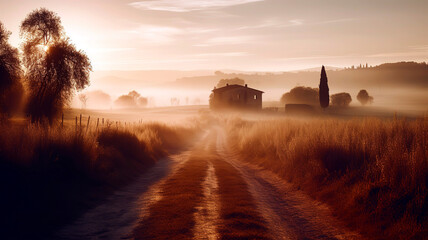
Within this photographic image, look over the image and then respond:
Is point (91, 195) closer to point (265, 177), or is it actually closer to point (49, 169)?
point (49, 169)

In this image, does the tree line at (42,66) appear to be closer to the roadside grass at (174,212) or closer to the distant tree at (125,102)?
the roadside grass at (174,212)

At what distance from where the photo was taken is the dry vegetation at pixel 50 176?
21.9 feet

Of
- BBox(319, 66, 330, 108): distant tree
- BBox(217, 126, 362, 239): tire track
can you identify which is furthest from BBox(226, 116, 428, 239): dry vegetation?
BBox(319, 66, 330, 108): distant tree

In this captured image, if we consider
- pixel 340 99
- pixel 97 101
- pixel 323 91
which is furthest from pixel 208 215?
pixel 97 101

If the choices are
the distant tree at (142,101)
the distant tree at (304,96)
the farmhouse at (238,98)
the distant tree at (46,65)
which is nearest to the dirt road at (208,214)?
the distant tree at (46,65)

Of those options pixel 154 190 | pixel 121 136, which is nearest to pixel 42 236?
pixel 154 190

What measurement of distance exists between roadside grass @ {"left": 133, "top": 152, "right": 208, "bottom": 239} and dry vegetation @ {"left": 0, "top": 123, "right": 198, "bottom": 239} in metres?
2.02

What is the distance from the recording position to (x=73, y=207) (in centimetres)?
793

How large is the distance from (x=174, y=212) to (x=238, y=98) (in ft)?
234

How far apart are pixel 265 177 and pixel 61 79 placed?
2567 cm

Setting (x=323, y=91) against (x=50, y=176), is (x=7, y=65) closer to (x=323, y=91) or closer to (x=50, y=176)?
(x=50, y=176)

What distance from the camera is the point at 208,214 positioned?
7.28m

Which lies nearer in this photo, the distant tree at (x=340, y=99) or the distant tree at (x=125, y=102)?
the distant tree at (x=340, y=99)

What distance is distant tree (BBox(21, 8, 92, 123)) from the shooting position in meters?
29.9
